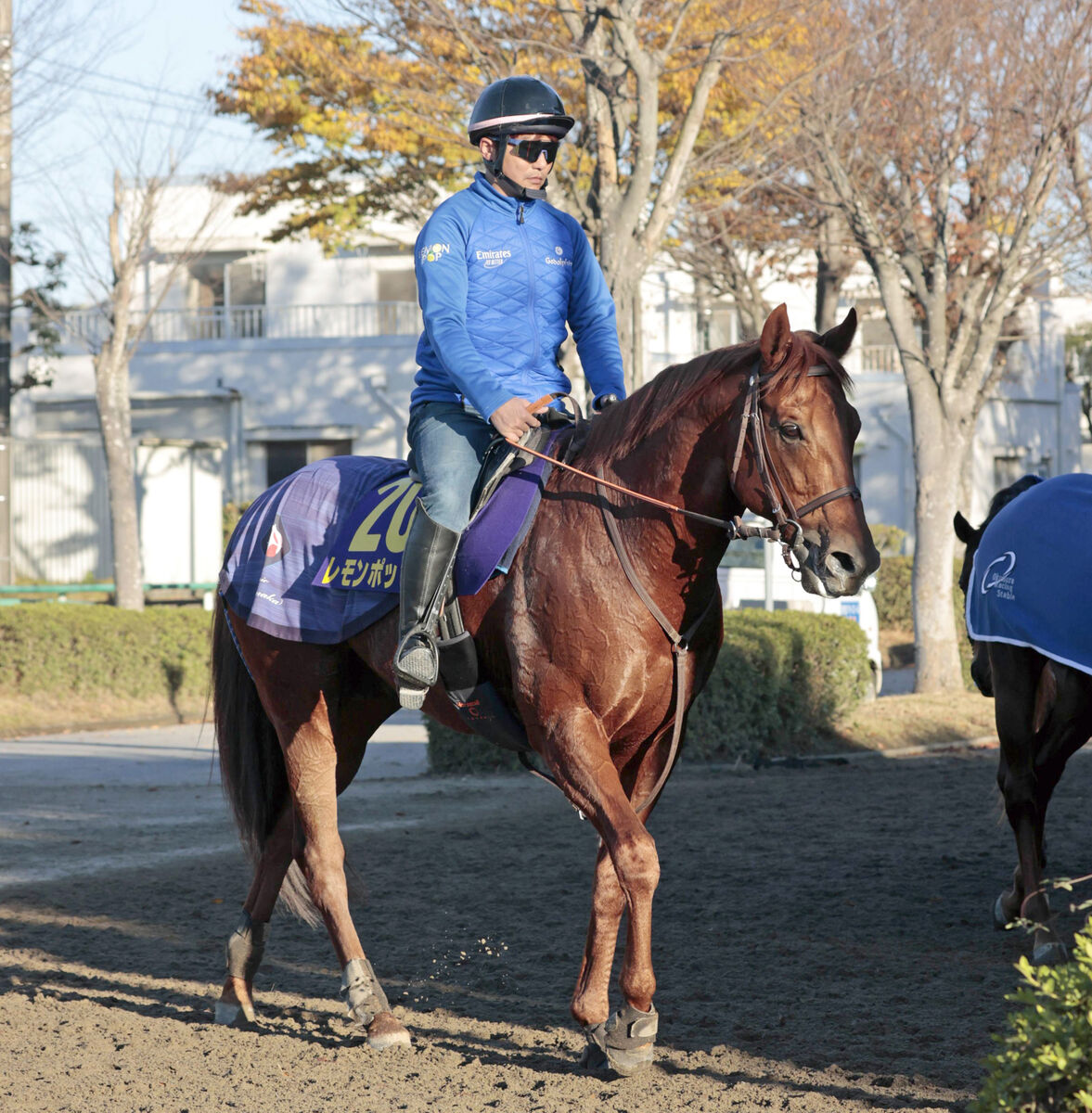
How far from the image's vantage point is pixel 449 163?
1783 cm

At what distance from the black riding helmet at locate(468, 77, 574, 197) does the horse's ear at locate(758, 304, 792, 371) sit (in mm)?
1161

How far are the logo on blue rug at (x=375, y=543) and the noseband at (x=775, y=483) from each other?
48.9 inches

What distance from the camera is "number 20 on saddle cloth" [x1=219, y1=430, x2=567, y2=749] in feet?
13.9

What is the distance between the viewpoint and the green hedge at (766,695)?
11.0 m

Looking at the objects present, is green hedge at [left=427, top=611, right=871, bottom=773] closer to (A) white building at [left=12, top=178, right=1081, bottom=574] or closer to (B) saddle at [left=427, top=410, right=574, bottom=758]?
(B) saddle at [left=427, top=410, right=574, bottom=758]

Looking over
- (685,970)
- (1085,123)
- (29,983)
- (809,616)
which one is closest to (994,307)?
(1085,123)

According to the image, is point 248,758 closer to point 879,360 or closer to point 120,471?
point 120,471

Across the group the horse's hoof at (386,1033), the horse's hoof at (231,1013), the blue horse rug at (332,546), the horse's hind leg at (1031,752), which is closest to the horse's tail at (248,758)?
the blue horse rug at (332,546)

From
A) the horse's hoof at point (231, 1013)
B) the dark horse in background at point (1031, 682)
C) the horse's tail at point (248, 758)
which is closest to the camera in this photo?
the horse's hoof at point (231, 1013)

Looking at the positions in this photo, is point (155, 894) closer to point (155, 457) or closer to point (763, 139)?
point (763, 139)

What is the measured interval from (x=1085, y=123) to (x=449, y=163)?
813cm

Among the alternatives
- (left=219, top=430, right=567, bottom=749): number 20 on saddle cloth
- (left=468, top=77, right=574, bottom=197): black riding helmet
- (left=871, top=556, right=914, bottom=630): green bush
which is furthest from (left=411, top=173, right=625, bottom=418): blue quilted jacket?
(left=871, top=556, right=914, bottom=630): green bush

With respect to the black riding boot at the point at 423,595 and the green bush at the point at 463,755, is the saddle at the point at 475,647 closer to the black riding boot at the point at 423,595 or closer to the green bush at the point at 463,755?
the black riding boot at the point at 423,595

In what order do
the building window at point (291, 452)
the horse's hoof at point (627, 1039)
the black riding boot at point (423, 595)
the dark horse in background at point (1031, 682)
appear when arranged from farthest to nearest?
the building window at point (291, 452) → the dark horse in background at point (1031, 682) → the black riding boot at point (423, 595) → the horse's hoof at point (627, 1039)
